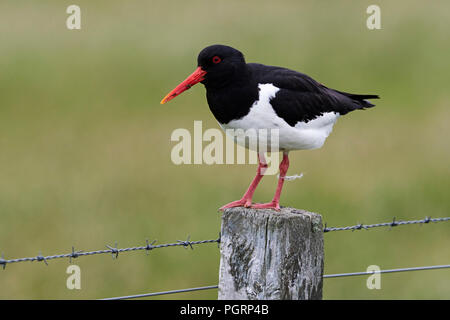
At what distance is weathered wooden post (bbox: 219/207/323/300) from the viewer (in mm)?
4781

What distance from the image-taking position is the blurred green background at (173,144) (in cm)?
1013

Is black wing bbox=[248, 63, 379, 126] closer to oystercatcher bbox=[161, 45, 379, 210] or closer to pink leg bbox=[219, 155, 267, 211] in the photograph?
oystercatcher bbox=[161, 45, 379, 210]

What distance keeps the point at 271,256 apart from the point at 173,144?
9.02m

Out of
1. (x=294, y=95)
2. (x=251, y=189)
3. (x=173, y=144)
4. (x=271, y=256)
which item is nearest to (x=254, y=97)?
(x=294, y=95)

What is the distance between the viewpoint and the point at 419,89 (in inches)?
664

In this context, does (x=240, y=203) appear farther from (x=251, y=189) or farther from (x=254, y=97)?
(x=254, y=97)

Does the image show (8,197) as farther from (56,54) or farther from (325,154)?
(56,54)

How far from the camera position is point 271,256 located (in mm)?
4781

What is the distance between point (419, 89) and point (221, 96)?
39.1ft

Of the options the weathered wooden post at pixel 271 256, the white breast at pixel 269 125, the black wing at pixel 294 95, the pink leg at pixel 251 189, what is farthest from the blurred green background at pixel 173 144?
the weathered wooden post at pixel 271 256

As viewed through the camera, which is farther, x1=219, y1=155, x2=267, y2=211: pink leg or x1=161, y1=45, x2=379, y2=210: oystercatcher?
x1=219, y1=155, x2=267, y2=211: pink leg

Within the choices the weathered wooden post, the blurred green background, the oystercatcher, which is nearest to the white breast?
the oystercatcher

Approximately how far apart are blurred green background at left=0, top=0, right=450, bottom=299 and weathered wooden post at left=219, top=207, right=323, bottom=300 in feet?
16.0

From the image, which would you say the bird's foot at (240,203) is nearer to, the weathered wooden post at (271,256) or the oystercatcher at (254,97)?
the oystercatcher at (254,97)
